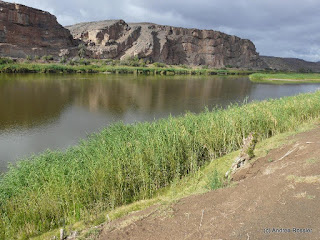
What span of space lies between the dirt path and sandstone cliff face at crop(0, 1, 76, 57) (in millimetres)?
87966

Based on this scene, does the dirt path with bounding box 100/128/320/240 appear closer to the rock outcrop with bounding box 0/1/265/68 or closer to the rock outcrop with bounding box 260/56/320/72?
the rock outcrop with bounding box 0/1/265/68

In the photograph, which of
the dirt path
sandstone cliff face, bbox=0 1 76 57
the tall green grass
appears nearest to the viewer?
the dirt path

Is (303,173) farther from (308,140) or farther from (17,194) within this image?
(17,194)

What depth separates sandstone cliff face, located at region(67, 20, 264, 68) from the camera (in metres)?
105

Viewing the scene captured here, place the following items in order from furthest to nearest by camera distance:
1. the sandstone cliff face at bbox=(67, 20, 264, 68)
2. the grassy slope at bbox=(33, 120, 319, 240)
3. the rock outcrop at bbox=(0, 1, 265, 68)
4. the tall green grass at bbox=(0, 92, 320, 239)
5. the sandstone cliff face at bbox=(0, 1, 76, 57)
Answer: the sandstone cliff face at bbox=(67, 20, 264, 68) < the rock outcrop at bbox=(0, 1, 265, 68) < the sandstone cliff face at bbox=(0, 1, 76, 57) < the tall green grass at bbox=(0, 92, 320, 239) < the grassy slope at bbox=(33, 120, 319, 240)

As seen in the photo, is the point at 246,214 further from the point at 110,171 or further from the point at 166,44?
the point at 166,44

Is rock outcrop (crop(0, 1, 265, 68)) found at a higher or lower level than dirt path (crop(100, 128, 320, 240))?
higher

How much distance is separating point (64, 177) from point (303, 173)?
485cm

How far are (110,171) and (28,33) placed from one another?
9586cm

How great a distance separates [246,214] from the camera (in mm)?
3398

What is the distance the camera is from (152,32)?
11994cm

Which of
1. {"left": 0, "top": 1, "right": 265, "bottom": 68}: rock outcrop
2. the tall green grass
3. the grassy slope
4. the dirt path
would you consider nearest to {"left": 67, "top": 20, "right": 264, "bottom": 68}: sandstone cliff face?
{"left": 0, "top": 1, "right": 265, "bottom": 68}: rock outcrop

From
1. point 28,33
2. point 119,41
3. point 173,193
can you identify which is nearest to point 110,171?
point 173,193

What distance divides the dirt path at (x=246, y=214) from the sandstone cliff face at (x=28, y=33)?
88.0 metres
